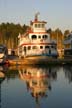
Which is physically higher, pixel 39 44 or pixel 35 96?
pixel 39 44

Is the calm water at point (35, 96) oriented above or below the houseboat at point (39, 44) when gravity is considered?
below

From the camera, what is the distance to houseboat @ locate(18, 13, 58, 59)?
5589cm

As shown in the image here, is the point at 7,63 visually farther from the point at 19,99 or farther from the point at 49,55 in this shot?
the point at 19,99

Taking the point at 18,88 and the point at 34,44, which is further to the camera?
the point at 34,44

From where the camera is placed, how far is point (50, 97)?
2167cm

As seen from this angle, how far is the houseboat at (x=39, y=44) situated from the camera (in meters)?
55.9

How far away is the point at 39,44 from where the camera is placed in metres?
57.0

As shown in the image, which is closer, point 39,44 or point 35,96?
point 35,96

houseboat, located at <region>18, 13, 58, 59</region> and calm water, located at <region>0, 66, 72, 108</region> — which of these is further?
houseboat, located at <region>18, 13, 58, 59</region>

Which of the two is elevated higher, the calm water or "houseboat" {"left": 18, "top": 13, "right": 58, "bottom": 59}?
"houseboat" {"left": 18, "top": 13, "right": 58, "bottom": 59}

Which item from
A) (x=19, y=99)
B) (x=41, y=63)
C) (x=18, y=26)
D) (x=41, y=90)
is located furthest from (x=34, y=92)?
(x=18, y=26)

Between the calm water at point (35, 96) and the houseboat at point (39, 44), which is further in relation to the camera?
the houseboat at point (39, 44)

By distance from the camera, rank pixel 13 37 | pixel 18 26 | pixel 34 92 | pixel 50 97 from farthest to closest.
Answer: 1. pixel 18 26
2. pixel 13 37
3. pixel 34 92
4. pixel 50 97

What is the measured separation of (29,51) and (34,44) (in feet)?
4.63
